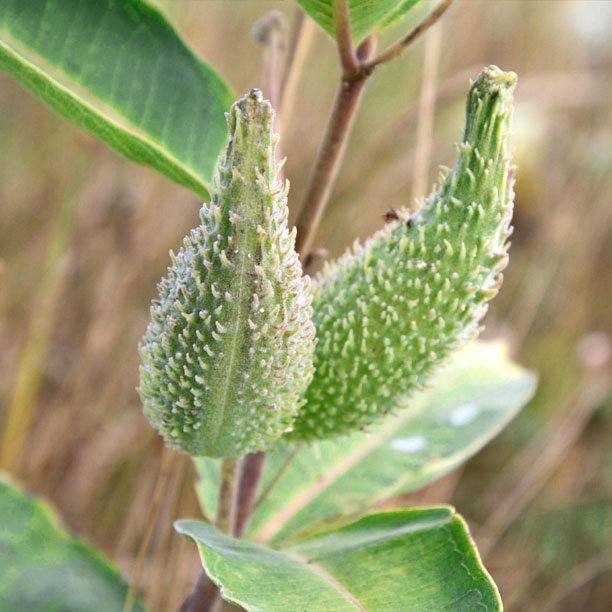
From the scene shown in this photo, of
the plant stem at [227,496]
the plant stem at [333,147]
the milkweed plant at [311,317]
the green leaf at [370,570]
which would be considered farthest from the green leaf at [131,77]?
the green leaf at [370,570]

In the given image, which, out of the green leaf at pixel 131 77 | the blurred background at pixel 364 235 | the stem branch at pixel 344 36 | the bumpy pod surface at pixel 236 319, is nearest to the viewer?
→ the bumpy pod surface at pixel 236 319

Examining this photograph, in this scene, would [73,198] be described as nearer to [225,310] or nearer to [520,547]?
[225,310]

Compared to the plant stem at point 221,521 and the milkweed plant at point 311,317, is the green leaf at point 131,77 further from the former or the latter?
the plant stem at point 221,521

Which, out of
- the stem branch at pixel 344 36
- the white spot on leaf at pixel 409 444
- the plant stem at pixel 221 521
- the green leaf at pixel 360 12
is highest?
the green leaf at pixel 360 12

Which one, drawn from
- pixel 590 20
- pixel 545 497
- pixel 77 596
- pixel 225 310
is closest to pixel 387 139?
pixel 225 310

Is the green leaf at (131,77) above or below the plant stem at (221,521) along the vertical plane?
above

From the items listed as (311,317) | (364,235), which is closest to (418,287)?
(311,317)
